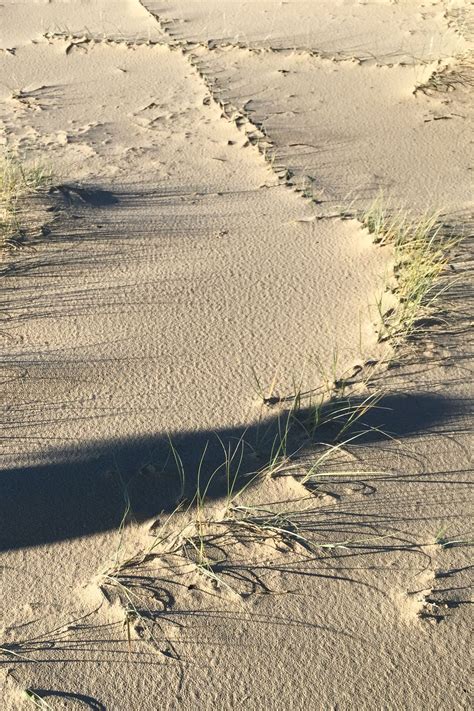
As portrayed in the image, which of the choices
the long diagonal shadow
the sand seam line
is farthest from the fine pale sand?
the sand seam line

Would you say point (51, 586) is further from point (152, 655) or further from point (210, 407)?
point (210, 407)

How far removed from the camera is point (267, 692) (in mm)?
1658

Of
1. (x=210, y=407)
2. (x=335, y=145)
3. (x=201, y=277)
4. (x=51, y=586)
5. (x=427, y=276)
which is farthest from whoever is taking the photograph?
(x=335, y=145)

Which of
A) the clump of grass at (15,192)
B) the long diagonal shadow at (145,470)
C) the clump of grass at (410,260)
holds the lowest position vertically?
the long diagonal shadow at (145,470)

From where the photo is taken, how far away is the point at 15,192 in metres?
3.43

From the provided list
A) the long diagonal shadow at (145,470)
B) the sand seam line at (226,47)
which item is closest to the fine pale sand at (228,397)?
the long diagonal shadow at (145,470)

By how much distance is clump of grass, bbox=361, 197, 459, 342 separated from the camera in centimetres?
266

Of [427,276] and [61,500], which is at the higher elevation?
[427,276]

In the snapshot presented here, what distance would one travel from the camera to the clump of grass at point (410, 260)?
8.74 feet

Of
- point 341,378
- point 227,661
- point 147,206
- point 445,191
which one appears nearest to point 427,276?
point 341,378

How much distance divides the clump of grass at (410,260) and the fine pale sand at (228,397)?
0.19 feet

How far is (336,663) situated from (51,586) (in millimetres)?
622

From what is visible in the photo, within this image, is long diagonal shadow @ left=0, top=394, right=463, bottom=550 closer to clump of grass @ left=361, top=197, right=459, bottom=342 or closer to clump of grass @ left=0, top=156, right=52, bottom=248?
clump of grass @ left=361, top=197, right=459, bottom=342

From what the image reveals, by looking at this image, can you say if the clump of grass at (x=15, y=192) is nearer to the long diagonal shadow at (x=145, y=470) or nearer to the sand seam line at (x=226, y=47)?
the long diagonal shadow at (x=145, y=470)
